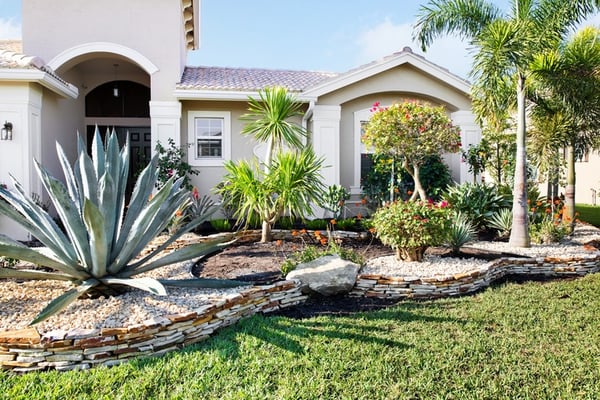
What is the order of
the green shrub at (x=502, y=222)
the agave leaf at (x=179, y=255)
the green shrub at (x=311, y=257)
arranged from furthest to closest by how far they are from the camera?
the green shrub at (x=502, y=222) < the green shrub at (x=311, y=257) < the agave leaf at (x=179, y=255)

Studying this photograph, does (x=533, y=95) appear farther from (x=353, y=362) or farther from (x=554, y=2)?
(x=353, y=362)

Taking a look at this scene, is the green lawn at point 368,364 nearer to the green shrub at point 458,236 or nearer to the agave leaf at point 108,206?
the agave leaf at point 108,206

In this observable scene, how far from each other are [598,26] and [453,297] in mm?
13252

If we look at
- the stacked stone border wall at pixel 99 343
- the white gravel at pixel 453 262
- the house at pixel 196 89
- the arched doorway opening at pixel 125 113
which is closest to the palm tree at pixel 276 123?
the house at pixel 196 89

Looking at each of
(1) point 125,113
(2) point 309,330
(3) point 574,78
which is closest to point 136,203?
(2) point 309,330

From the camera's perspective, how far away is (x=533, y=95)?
10.8m

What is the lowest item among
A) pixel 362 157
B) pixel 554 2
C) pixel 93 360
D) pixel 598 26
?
pixel 93 360

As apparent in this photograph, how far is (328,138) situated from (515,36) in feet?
16.5

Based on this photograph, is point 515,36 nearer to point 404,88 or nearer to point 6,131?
point 404,88

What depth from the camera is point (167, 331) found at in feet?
14.1

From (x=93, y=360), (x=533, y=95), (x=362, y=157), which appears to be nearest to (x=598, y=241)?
(x=533, y=95)

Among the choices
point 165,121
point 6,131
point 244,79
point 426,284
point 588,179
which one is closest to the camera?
point 426,284

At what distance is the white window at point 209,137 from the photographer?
12.1 metres

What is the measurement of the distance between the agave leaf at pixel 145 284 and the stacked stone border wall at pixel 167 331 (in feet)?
1.17
